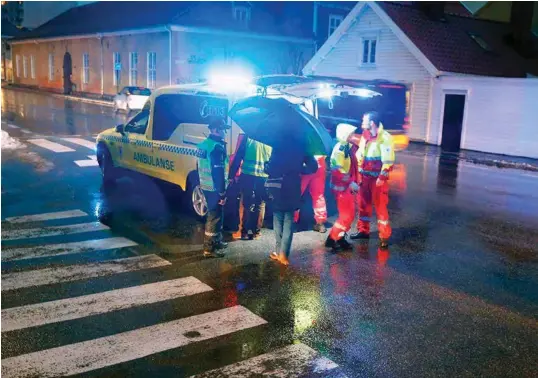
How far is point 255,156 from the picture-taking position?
8.07m

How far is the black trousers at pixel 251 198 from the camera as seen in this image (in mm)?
8234

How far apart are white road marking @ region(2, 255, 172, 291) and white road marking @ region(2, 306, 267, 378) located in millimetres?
1713

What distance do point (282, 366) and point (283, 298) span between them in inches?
60.5

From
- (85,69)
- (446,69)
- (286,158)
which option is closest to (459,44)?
(446,69)

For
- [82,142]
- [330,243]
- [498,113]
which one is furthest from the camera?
[498,113]

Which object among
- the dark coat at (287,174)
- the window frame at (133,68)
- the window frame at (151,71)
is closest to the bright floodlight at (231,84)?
the dark coat at (287,174)

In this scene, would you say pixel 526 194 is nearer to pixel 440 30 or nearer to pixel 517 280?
pixel 517 280

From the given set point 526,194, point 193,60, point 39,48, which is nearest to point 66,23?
point 39,48

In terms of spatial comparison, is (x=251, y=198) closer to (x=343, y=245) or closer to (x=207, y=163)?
(x=207, y=163)

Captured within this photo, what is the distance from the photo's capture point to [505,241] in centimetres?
878

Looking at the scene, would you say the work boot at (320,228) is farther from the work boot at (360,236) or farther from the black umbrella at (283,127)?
the black umbrella at (283,127)

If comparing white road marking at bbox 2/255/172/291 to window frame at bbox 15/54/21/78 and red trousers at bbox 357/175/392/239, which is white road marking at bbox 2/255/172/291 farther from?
window frame at bbox 15/54/21/78

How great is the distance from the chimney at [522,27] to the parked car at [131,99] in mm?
19861

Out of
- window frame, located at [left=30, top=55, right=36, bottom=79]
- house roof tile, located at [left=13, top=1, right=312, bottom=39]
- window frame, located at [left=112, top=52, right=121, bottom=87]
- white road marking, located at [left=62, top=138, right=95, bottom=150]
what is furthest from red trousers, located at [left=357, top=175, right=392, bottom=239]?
window frame, located at [left=30, top=55, right=36, bottom=79]
